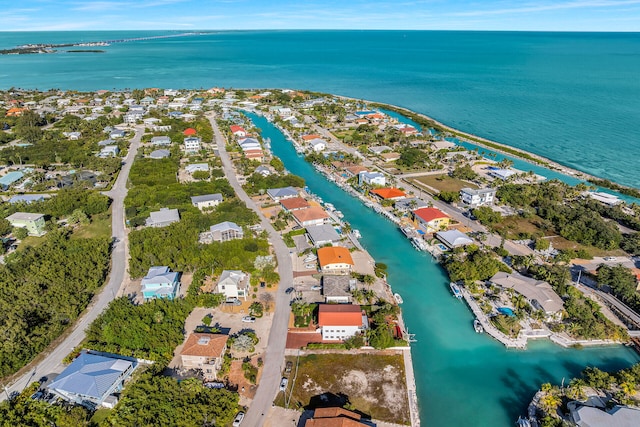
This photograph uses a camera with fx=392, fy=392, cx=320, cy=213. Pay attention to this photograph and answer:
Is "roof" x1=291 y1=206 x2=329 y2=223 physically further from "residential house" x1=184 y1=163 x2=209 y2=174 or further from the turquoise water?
the turquoise water

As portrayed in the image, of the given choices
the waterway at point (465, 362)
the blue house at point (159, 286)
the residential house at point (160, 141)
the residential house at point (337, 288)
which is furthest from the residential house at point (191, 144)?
the waterway at point (465, 362)

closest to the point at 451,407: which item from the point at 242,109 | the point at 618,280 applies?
the point at 618,280

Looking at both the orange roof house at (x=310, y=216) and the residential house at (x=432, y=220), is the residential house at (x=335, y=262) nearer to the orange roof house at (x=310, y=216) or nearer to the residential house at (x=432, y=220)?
the orange roof house at (x=310, y=216)

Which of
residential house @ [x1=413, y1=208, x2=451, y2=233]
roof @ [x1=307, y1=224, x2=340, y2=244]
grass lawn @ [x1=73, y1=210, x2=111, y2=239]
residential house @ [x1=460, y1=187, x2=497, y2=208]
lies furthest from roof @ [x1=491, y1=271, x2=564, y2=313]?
grass lawn @ [x1=73, y1=210, x2=111, y2=239]

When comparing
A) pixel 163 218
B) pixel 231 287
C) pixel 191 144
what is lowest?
pixel 191 144

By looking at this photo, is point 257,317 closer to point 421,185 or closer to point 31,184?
point 421,185

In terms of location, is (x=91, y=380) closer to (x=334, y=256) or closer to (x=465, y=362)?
(x=334, y=256)

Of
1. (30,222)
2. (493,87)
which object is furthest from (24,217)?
(493,87)
